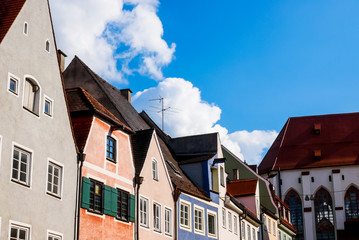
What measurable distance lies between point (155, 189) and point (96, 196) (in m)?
5.79

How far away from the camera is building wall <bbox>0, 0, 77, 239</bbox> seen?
57.7ft

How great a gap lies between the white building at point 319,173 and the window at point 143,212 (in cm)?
6116

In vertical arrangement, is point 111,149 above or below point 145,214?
above

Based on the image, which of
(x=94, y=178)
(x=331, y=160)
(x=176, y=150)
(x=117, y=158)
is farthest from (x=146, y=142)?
(x=331, y=160)

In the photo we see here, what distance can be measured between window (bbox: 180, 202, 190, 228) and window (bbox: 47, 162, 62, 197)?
38.3ft

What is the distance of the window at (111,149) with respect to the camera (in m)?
24.4

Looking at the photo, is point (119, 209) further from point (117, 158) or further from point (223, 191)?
point (223, 191)

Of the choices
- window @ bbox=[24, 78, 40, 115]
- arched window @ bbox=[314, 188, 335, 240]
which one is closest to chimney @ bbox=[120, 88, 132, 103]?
window @ bbox=[24, 78, 40, 115]

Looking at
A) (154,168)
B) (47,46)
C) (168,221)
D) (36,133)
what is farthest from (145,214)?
(47,46)

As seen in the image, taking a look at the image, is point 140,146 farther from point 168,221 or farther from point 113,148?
point 168,221

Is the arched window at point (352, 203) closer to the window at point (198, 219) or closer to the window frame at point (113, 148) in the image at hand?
the window at point (198, 219)

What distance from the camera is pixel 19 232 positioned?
17.7m

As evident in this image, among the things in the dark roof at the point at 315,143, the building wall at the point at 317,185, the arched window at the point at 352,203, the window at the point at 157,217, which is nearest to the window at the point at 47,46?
the window at the point at 157,217

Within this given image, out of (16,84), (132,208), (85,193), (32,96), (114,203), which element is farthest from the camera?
(132,208)
